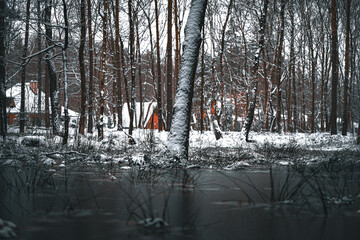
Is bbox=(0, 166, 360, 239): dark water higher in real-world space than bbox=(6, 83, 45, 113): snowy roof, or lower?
lower

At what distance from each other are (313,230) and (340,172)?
12.9 ft

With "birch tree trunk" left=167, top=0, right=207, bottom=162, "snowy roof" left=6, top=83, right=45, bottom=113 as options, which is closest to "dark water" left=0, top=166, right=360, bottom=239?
"birch tree trunk" left=167, top=0, right=207, bottom=162

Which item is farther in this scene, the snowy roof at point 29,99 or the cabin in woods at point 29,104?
the cabin in woods at point 29,104

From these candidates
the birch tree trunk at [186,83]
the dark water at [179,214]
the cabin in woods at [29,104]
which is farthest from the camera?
the cabin in woods at [29,104]

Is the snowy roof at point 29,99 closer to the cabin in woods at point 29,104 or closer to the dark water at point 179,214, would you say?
the cabin in woods at point 29,104

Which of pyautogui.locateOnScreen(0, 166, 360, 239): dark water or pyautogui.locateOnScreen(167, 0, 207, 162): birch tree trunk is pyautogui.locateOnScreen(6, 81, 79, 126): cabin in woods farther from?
pyautogui.locateOnScreen(0, 166, 360, 239): dark water

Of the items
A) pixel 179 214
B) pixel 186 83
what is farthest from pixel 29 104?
pixel 179 214

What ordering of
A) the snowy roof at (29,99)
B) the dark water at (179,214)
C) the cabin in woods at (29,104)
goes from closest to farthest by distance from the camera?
the dark water at (179,214) < the snowy roof at (29,99) < the cabin in woods at (29,104)

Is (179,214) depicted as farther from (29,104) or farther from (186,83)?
(29,104)

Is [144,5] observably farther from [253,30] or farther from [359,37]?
[359,37]

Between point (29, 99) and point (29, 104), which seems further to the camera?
point (29, 99)

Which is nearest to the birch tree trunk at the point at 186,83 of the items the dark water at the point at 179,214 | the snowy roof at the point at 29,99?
the dark water at the point at 179,214

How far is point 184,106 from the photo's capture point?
6.68 m

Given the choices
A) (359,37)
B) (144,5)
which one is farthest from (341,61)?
(144,5)
